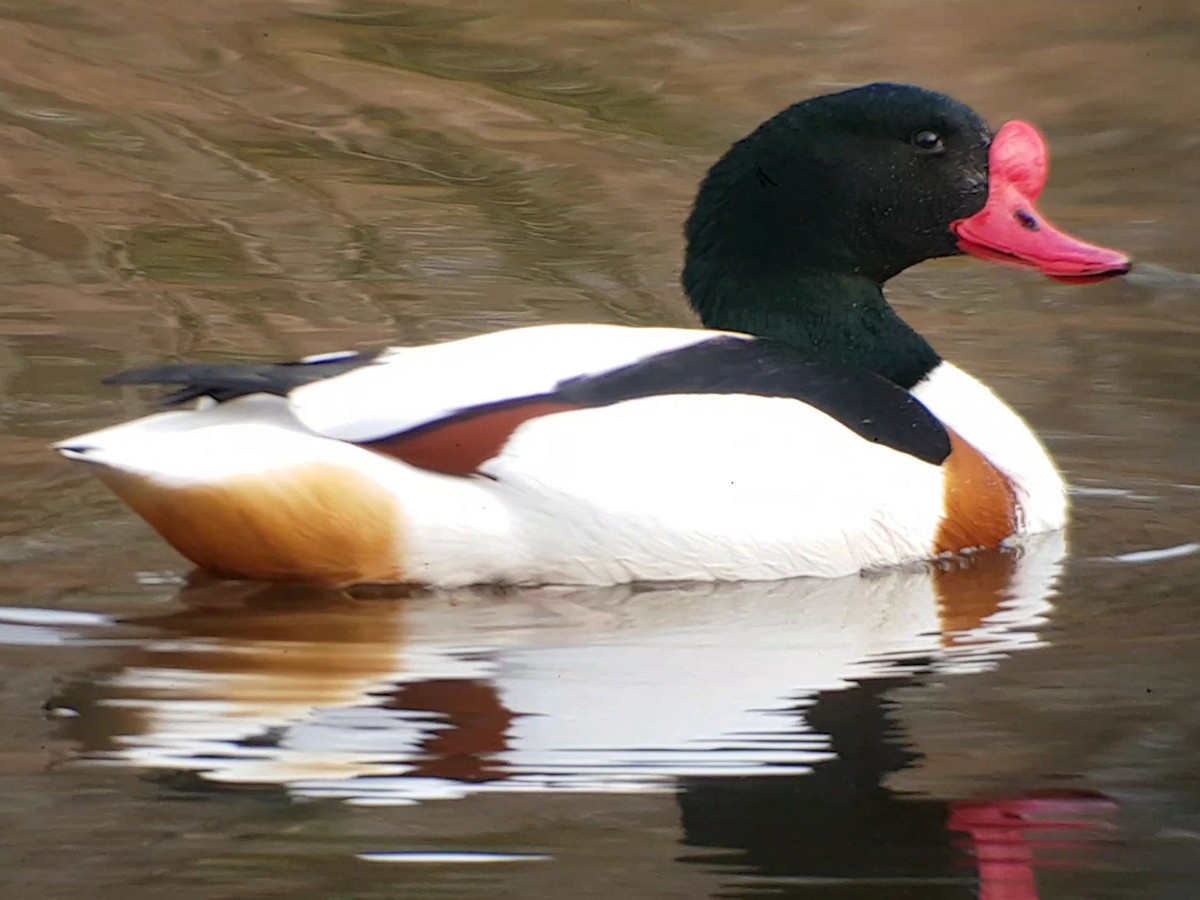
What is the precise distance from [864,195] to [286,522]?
1.77 metres

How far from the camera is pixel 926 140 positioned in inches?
249

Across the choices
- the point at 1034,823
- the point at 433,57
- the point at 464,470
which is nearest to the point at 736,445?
the point at 464,470

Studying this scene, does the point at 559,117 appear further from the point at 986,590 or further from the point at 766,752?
the point at 766,752

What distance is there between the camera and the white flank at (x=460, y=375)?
5.51 m

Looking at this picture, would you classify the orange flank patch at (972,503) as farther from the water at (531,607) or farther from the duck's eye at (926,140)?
the duck's eye at (926,140)

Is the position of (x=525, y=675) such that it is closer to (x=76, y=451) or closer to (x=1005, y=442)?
(x=76, y=451)

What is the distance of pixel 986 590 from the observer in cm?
579

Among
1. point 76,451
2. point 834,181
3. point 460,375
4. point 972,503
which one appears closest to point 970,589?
point 972,503

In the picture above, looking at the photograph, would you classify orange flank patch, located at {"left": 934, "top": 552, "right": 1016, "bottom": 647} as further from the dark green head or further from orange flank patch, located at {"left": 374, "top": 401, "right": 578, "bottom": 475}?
orange flank patch, located at {"left": 374, "top": 401, "right": 578, "bottom": 475}

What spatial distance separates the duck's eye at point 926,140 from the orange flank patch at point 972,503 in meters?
0.73

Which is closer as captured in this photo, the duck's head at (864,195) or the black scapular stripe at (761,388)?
the black scapular stripe at (761,388)

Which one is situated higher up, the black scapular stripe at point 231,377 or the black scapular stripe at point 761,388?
the black scapular stripe at point 231,377

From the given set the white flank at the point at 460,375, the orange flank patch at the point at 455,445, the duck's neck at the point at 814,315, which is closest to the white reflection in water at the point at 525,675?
the orange flank patch at the point at 455,445

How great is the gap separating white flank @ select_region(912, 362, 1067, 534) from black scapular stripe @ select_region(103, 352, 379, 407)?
1.52 meters
